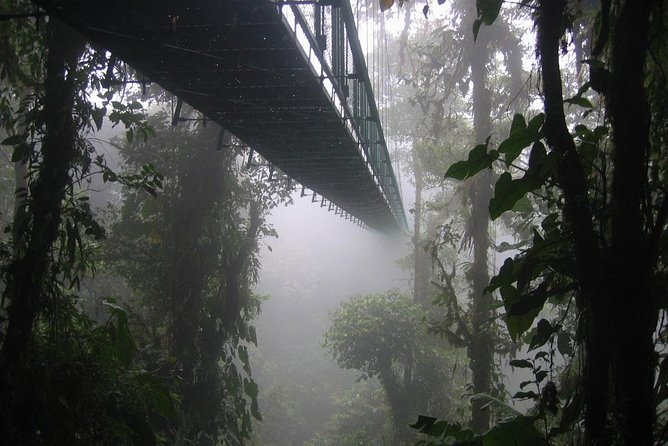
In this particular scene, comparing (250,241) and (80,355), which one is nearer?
(80,355)

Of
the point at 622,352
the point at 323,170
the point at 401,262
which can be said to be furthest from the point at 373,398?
the point at 622,352

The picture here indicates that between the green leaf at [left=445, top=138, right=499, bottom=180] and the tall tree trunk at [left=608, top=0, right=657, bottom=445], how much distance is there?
24 cm

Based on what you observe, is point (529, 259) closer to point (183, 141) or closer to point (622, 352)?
point (622, 352)

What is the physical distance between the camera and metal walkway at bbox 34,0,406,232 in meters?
1.28

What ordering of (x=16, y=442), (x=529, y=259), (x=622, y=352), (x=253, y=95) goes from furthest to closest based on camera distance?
(x=253, y=95) → (x=16, y=442) → (x=529, y=259) → (x=622, y=352)

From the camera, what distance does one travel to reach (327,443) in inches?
416

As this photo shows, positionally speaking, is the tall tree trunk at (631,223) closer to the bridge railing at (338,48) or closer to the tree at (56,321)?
the bridge railing at (338,48)

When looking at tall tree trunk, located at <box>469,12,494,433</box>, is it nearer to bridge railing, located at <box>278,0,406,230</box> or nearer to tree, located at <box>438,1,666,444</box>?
bridge railing, located at <box>278,0,406,230</box>

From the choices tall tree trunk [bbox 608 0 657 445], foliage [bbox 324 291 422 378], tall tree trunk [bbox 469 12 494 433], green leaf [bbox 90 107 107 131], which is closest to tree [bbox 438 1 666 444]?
tall tree trunk [bbox 608 0 657 445]

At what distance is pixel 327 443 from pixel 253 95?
10.4 meters

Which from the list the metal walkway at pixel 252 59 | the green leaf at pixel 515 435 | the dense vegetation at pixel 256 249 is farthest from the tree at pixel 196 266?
the green leaf at pixel 515 435

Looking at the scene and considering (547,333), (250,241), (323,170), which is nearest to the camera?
(547,333)

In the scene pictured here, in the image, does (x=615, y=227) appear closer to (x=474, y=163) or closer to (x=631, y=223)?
(x=631, y=223)

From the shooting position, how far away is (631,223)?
0.85 metres
